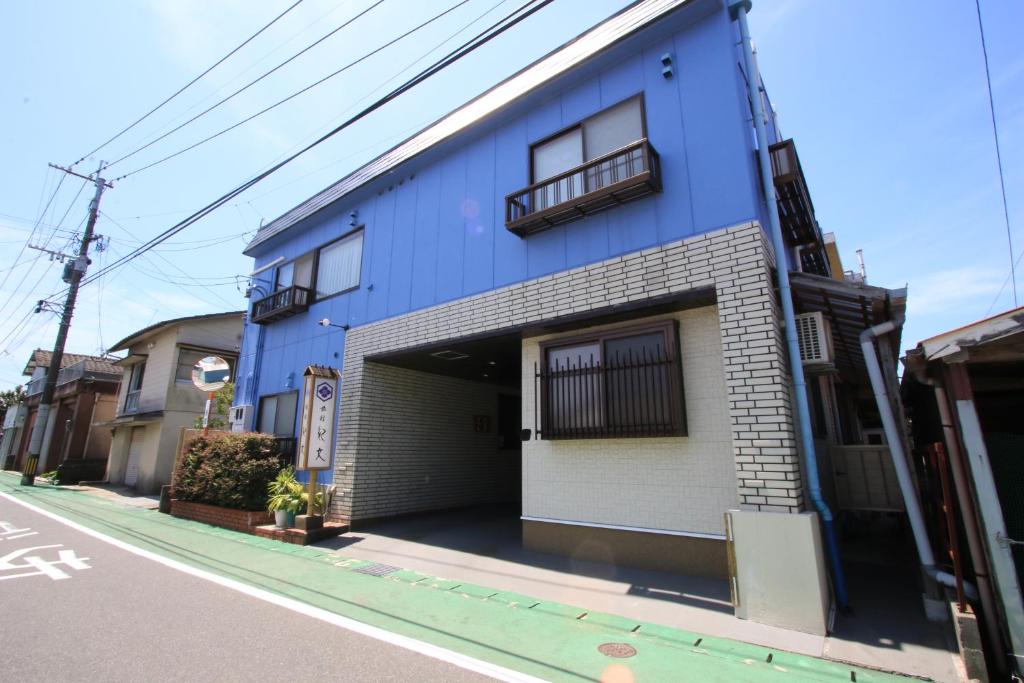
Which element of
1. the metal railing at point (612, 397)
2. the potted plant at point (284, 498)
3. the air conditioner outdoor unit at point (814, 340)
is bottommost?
the potted plant at point (284, 498)

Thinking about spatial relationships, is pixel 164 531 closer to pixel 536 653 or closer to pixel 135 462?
pixel 536 653

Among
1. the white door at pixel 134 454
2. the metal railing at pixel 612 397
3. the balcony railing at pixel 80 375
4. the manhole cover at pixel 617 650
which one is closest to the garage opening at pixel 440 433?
the metal railing at pixel 612 397

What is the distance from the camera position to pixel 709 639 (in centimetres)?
394

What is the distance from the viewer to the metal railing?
566 centimetres

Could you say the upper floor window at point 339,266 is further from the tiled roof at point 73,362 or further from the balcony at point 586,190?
the tiled roof at point 73,362

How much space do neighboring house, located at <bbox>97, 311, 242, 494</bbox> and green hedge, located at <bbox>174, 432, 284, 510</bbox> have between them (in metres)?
7.83

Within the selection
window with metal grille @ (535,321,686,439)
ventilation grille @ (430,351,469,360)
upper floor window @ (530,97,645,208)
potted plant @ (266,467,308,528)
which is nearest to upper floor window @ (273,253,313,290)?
ventilation grille @ (430,351,469,360)

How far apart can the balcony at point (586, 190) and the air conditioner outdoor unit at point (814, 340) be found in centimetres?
237

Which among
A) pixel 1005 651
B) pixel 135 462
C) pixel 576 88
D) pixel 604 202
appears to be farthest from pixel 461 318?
pixel 135 462

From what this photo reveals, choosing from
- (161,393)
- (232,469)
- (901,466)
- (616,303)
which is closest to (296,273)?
(232,469)

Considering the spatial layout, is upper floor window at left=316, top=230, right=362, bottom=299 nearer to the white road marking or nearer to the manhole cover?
the white road marking

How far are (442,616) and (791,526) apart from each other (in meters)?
3.36

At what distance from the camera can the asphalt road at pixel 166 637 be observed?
3.30 meters

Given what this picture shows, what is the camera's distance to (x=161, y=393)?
18.0 metres
